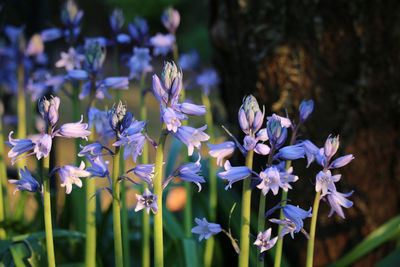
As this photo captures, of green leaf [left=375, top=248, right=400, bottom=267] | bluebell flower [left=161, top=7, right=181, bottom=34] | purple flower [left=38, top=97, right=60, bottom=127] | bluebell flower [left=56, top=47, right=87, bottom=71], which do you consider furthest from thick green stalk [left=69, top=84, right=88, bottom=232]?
green leaf [left=375, top=248, right=400, bottom=267]

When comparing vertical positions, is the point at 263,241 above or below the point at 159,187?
below

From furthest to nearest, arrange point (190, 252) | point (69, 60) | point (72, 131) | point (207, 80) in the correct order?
point (207, 80) → point (69, 60) → point (190, 252) → point (72, 131)

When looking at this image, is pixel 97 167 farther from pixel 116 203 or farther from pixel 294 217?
pixel 294 217

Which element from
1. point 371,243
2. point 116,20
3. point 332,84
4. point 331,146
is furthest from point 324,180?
point 332,84

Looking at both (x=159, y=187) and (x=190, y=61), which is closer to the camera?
(x=159, y=187)

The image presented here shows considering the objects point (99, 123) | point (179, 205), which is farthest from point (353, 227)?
point (179, 205)

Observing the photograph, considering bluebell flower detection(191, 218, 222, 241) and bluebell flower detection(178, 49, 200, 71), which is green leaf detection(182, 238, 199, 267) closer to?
bluebell flower detection(191, 218, 222, 241)

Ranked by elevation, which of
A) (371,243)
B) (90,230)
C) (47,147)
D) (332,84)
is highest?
(332,84)
